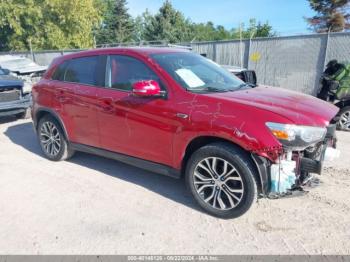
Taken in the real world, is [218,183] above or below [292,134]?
below

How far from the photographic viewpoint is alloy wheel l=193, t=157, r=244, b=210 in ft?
10.5

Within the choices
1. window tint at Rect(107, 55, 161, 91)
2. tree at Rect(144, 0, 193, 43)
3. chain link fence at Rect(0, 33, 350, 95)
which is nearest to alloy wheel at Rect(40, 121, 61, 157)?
window tint at Rect(107, 55, 161, 91)


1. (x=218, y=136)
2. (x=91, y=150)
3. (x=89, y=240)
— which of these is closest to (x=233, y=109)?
(x=218, y=136)

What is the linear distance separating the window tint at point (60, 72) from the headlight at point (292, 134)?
11.3ft

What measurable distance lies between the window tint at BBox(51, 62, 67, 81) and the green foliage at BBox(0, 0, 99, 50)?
24979 mm

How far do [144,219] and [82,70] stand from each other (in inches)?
97.2

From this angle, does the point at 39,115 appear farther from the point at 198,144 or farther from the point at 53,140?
the point at 198,144

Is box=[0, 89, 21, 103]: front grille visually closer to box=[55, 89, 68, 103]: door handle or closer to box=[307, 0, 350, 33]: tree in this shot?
box=[55, 89, 68, 103]: door handle

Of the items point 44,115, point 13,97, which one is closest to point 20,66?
point 13,97

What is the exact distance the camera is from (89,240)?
3.02 metres

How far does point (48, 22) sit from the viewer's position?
2772cm

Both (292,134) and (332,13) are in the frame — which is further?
(332,13)

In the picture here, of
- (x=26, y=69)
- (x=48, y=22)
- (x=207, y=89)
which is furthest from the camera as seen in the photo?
(x=48, y=22)

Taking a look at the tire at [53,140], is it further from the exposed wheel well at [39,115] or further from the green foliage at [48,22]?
the green foliage at [48,22]
